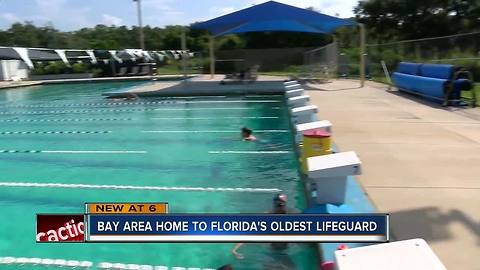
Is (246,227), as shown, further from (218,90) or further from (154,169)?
(218,90)

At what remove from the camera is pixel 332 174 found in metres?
5.00

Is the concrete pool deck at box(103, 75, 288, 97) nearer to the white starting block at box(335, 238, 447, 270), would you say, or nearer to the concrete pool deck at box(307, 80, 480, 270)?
the concrete pool deck at box(307, 80, 480, 270)

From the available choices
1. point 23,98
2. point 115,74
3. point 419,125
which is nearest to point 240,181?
point 419,125

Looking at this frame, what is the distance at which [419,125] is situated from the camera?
10.5 m

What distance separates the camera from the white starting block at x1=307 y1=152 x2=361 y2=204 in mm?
4969

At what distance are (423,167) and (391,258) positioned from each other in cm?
488

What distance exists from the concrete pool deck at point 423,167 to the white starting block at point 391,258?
1.61 metres

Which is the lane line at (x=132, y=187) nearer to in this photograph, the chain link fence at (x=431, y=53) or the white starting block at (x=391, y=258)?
the white starting block at (x=391, y=258)

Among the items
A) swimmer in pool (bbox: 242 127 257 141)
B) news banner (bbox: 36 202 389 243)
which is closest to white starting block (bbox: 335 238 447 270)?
news banner (bbox: 36 202 389 243)

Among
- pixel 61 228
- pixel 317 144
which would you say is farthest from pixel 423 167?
pixel 61 228

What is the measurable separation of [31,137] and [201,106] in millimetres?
6746

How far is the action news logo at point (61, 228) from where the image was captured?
2.93 m

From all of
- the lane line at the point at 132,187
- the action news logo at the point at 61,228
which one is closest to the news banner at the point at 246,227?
the action news logo at the point at 61,228

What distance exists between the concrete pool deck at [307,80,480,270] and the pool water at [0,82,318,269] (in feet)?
3.61
